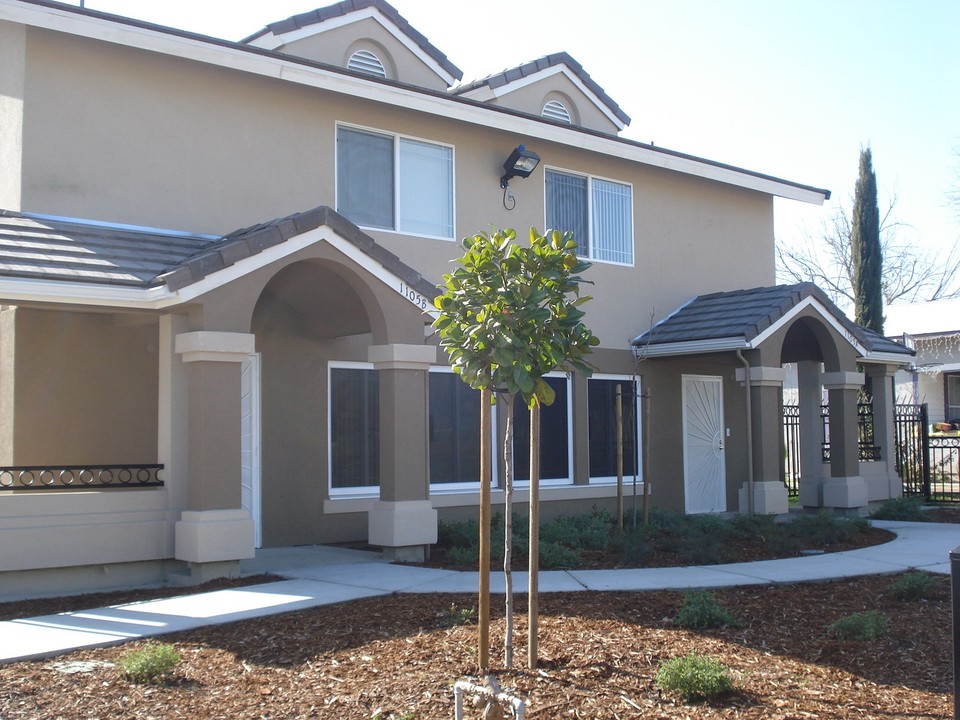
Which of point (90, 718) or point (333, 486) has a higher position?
point (333, 486)

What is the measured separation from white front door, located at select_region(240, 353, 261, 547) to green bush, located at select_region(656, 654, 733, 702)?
7101mm

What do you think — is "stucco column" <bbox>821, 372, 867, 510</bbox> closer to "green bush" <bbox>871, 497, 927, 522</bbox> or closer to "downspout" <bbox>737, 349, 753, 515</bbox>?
"green bush" <bbox>871, 497, 927, 522</bbox>

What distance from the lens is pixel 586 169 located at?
1562 cm

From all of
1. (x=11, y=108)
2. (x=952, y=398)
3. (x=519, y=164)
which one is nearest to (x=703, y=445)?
(x=519, y=164)

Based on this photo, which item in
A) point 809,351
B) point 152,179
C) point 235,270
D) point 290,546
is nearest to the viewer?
point 235,270

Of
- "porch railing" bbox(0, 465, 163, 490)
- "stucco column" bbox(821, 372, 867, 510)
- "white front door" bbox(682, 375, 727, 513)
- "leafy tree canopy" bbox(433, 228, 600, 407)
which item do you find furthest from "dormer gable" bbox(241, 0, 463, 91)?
"leafy tree canopy" bbox(433, 228, 600, 407)

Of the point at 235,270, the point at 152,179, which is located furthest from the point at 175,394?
the point at 152,179

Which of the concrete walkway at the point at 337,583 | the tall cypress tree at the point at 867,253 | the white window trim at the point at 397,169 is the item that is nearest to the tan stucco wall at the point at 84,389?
the concrete walkway at the point at 337,583

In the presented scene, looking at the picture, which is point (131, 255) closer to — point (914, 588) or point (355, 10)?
point (355, 10)

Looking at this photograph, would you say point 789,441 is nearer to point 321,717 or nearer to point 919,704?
point 919,704

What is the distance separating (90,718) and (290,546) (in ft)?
21.5

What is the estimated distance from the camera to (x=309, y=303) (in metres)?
12.0

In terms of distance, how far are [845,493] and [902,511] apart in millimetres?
1263

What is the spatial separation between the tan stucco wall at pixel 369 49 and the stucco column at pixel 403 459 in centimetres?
519
